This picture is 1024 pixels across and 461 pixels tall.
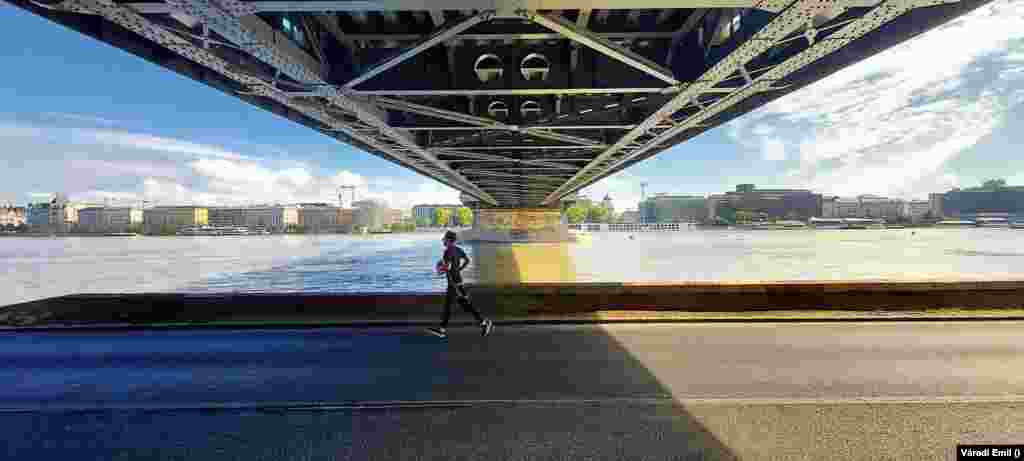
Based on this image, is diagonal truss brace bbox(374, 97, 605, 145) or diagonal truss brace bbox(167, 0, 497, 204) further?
diagonal truss brace bbox(374, 97, 605, 145)

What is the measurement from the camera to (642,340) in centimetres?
873

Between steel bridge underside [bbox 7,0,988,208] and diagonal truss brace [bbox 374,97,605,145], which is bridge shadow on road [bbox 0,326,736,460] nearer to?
steel bridge underside [bbox 7,0,988,208]

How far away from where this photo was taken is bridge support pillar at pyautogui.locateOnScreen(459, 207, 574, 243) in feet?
205

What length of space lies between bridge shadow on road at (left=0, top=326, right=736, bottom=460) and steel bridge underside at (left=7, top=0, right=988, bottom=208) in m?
A: 5.27

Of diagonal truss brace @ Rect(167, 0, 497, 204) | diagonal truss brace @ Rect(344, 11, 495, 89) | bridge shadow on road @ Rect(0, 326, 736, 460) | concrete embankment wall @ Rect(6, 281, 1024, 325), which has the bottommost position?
bridge shadow on road @ Rect(0, 326, 736, 460)

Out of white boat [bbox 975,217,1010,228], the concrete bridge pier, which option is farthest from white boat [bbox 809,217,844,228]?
the concrete bridge pier

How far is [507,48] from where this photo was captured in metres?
10.2

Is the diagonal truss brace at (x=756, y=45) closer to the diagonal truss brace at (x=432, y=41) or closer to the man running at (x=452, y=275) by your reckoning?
the diagonal truss brace at (x=432, y=41)

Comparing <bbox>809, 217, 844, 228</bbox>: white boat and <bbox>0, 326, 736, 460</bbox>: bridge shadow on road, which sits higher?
<bbox>809, 217, 844, 228</bbox>: white boat

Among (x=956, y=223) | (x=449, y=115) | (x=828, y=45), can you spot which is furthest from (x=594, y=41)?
(x=956, y=223)

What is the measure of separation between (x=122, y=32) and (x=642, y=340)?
36.6ft

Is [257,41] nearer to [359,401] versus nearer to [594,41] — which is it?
[594,41]

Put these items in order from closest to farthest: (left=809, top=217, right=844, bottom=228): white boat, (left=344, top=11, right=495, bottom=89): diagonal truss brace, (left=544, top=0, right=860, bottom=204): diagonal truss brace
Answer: (left=544, top=0, right=860, bottom=204): diagonal truss brace → (left=344, top=11, right=495, bottom=89): diagonal truss brace → (left=809, top=217, right=844, bottom=228): white boat

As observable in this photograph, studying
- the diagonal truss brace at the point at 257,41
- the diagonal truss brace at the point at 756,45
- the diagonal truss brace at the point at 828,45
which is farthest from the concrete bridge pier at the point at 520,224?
the diagonal truss brace at the point at 257,41
